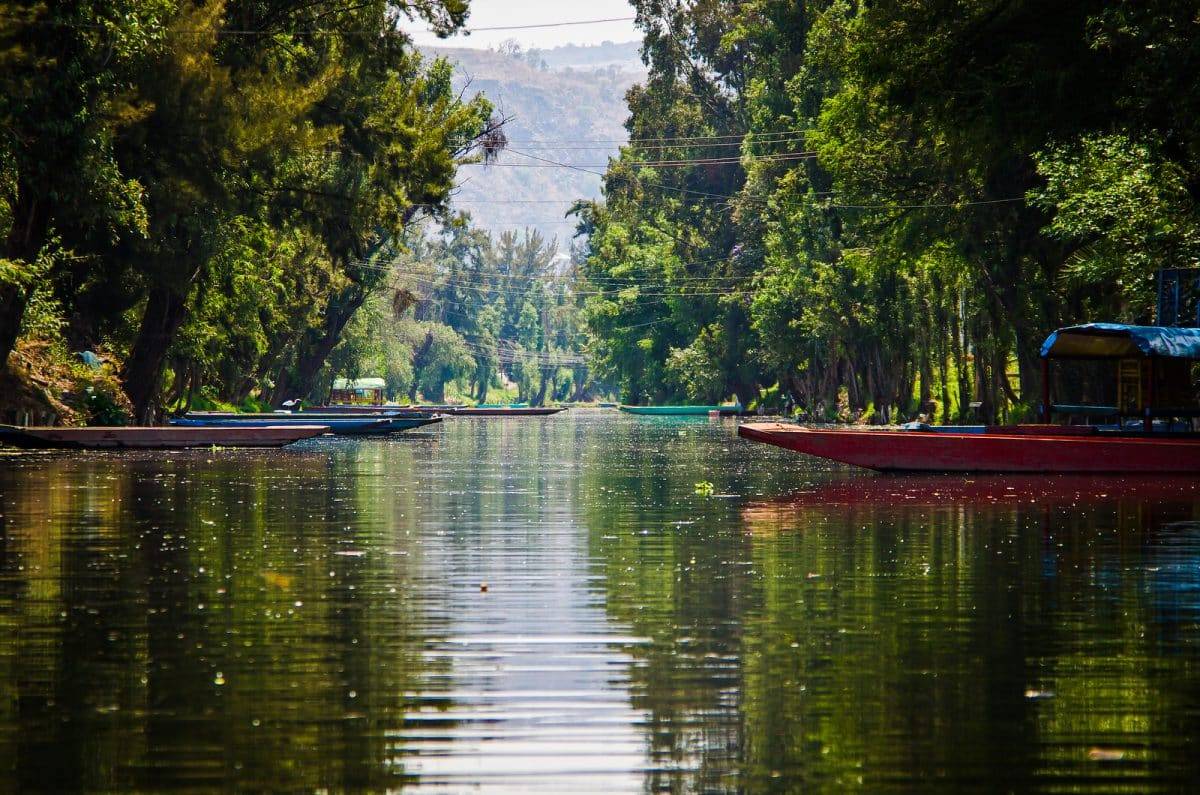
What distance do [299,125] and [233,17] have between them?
366cm

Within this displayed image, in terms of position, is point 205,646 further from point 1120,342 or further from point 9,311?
point 9,311

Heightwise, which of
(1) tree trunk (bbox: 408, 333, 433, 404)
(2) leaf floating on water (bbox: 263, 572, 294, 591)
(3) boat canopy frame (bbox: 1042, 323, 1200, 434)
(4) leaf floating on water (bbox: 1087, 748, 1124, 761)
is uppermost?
(1) tree trunk (bbox: 408, 333, 433, 404)

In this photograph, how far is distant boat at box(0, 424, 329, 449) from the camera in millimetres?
46594

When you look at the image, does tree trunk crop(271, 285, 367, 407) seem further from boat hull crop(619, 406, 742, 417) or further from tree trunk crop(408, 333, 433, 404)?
tree trunk crop(408, 333, 433, 404)

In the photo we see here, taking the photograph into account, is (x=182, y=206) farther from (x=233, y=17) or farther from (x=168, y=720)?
(x=168, y=720)

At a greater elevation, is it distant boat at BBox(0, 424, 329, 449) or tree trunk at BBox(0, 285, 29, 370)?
tree trunk at BBox(0, 285, 29, 370)

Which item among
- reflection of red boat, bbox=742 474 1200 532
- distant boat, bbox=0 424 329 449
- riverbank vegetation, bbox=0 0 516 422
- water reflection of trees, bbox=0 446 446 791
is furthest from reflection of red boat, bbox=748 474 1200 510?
distant boat, bbox=0 424 329 449

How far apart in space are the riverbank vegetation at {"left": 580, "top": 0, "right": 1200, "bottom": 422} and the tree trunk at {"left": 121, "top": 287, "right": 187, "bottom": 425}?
22076mm

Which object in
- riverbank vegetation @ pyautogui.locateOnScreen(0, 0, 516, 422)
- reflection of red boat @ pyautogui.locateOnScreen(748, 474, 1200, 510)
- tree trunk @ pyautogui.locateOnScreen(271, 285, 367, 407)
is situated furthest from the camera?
tree trunk @ pyautogui.locateOnScreen(271, 285, 367, 407)

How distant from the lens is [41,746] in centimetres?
856

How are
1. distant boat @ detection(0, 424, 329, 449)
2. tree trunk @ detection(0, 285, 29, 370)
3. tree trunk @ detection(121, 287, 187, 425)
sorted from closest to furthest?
tree trunk @ detection(0, 285, 29, 370), distant boat @ detection(0, 424, 329, 449), tree trunk @ detection(121, 287, 187, 425)

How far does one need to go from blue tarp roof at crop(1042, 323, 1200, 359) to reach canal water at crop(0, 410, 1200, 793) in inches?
464

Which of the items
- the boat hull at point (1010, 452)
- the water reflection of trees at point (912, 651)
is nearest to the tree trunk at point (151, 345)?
the boat hull at point (1010, 452)

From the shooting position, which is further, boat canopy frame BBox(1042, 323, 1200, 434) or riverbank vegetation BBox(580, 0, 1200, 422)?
boat canopy frame BBox(1042, 323, 1200, 434)
